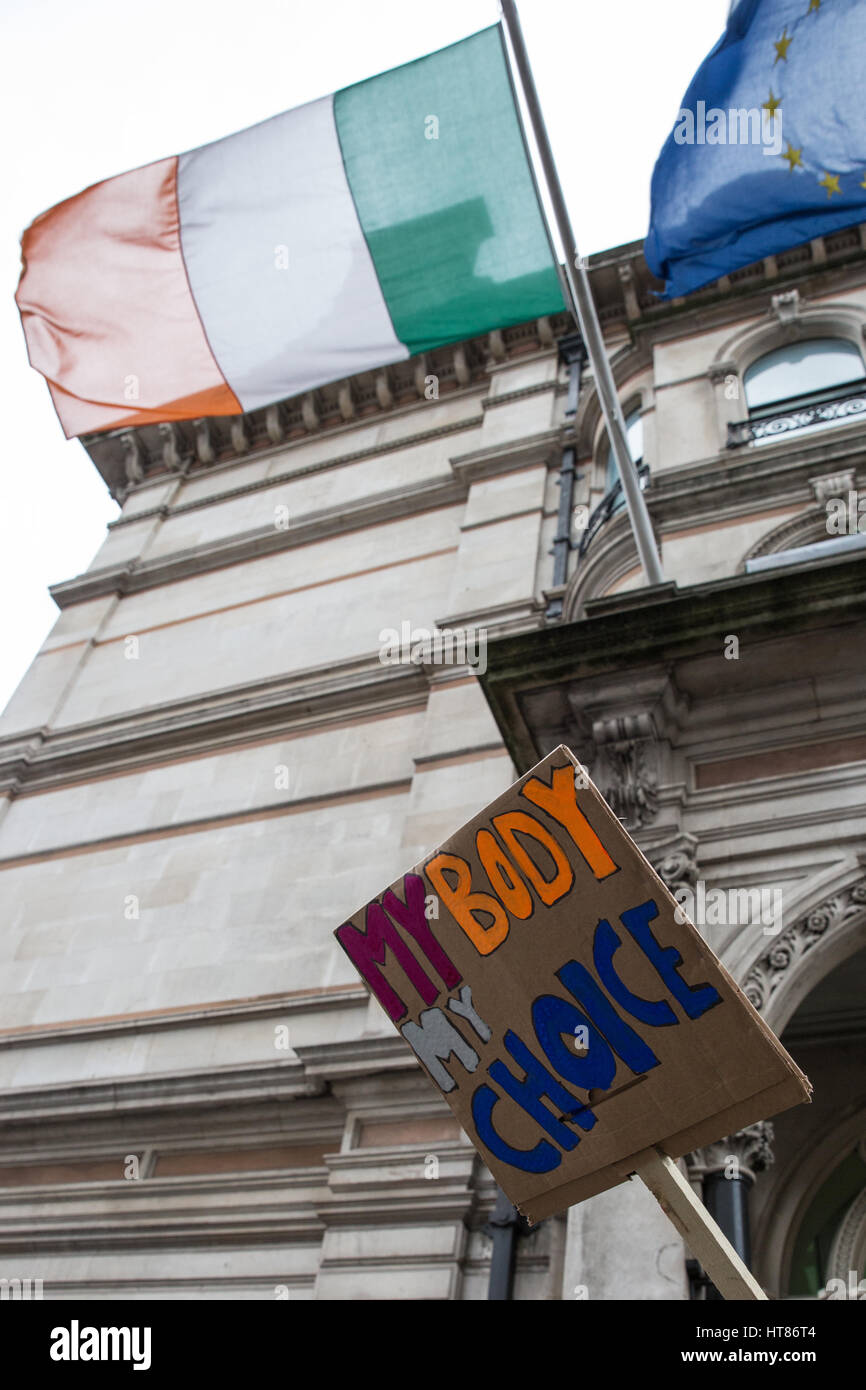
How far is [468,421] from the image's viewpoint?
15.1 metres

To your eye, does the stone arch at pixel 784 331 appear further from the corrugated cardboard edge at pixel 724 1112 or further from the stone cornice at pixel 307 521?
the corrugated cardboard edge at pixel 724 1112

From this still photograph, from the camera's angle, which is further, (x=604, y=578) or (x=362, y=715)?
(x=362, y=715)

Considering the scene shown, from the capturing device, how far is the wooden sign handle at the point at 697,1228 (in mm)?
2684

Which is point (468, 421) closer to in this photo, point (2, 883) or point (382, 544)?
point (382, 544)

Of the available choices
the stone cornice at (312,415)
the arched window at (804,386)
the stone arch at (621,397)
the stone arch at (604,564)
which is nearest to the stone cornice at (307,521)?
the stone arch at (621,397)

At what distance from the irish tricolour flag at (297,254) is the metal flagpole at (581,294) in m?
0.93

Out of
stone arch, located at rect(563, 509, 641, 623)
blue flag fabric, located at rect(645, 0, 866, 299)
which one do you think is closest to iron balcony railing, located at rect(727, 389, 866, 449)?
stone arch, located at rect(563, 509, 641, 623)

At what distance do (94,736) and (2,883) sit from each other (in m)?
2.05

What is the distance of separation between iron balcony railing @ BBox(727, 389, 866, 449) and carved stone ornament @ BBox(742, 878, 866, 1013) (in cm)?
546

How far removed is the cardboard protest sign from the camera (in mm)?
2984

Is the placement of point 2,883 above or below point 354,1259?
above

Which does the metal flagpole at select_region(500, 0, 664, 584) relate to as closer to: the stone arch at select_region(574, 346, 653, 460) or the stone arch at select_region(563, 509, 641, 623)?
the stone arch at select_region(563, 509, 641, 623)
